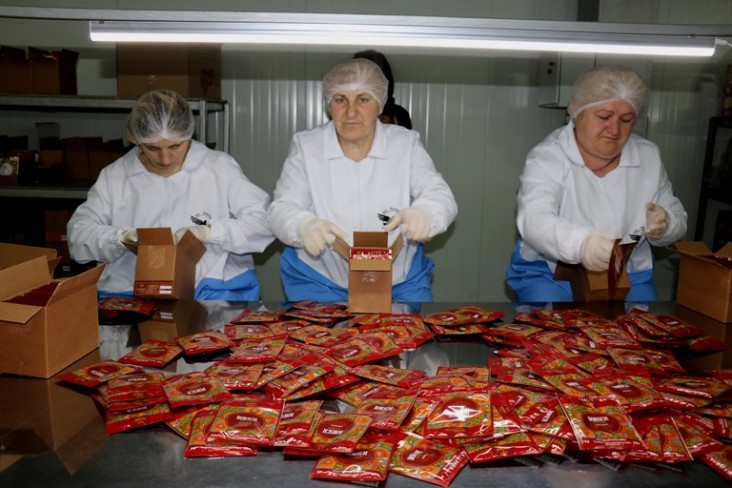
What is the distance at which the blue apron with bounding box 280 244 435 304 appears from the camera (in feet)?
7.77

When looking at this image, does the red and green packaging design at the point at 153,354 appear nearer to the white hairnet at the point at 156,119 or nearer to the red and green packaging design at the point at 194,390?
the red and green packaging design at the point at 194,390

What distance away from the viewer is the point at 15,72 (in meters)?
3.43

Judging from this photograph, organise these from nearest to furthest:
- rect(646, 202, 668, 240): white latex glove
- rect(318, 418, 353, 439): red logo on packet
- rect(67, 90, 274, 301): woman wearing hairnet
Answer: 1. rect(318, 418, 353, 439): red logo on packet
2. rect(646, 202, 668, 240): white latex glove
3. rect(67, 90, 274, 301): woman wearing hairnet

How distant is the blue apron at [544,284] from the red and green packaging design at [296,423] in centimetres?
122

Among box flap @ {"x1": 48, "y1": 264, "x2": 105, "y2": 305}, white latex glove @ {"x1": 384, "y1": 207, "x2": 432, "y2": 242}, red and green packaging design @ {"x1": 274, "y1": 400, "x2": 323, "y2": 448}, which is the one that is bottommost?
red and green packaging design @ {"x1": 274, "y1": 400, "x2": 323, "y2": 448}

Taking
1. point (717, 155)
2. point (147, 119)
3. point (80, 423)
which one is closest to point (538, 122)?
point (717, 155)

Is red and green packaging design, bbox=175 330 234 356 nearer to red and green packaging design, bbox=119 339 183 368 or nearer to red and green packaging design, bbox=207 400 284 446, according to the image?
red and green packaging design, bbox=119 339 183 368

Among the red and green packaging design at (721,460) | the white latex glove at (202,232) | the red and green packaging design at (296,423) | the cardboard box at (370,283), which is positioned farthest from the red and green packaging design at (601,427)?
the white latex glove at (202,232)

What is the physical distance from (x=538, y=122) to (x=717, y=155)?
108cm

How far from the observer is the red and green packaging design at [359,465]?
Result: 109 centimetres

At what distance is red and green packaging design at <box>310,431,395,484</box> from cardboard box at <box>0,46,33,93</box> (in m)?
3.08

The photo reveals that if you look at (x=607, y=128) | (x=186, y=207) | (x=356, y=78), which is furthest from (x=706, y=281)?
(x=186, y=207)

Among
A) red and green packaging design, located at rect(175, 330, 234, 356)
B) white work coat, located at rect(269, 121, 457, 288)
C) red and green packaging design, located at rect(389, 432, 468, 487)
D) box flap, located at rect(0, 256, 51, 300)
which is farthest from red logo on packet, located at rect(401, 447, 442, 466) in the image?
white work coat, located at rect(269, 121, 457, 288)

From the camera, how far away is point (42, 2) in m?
3.82
